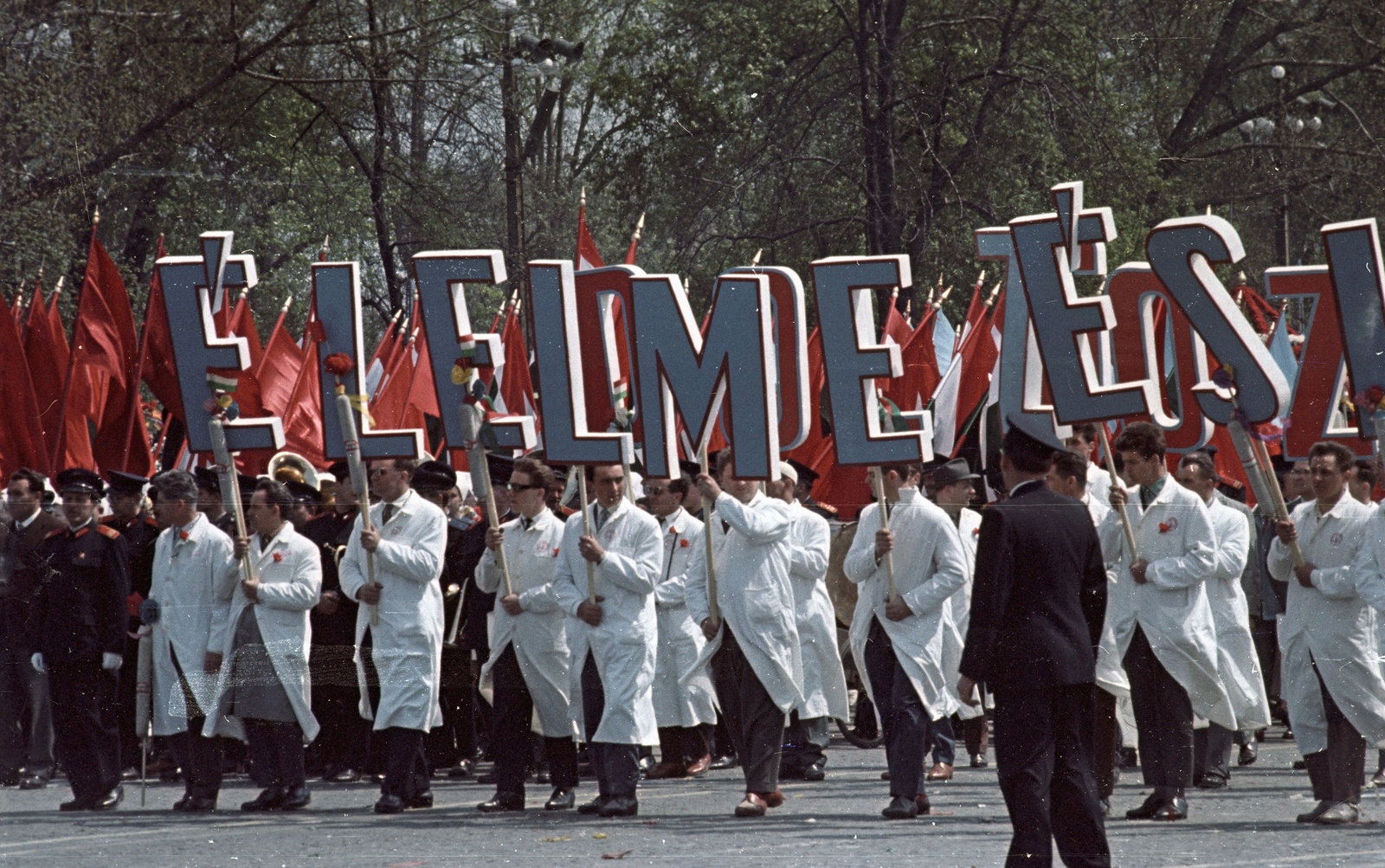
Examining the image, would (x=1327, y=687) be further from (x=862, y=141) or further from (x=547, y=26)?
(x=547, y=26)

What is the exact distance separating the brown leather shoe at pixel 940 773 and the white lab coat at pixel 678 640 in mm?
1303

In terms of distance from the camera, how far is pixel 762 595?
31.9 ft

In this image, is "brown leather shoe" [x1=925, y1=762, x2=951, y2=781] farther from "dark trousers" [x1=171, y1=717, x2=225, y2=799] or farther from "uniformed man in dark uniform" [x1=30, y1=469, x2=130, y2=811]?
"uniformed man in dark uniform" [x1=30, y1=469, x2=130, y2=811]

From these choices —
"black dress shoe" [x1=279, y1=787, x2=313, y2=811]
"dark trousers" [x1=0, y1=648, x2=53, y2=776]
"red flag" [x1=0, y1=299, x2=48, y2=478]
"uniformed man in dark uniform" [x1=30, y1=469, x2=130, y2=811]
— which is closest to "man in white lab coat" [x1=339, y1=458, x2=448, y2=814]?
"black dress shoe" [x1=279, y1=787, x2=313, y2=811]

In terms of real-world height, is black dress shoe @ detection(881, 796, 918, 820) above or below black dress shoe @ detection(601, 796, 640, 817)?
below

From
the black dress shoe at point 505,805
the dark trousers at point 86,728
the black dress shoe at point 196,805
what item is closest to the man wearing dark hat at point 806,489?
the black dress shoe at point 505,805

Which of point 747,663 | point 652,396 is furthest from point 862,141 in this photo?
point 747,663

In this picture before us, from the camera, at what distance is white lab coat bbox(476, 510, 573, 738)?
9984 mm

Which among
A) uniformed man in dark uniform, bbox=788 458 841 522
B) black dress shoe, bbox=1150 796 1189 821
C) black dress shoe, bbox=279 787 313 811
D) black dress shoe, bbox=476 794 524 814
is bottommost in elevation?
black dress shoe, bbox=1150 796 1189 821

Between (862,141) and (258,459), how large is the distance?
995 centimetres

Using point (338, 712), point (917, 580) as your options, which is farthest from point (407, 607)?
point (917, 580)

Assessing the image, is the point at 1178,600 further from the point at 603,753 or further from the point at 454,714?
the point at 454,714

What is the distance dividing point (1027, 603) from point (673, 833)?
100 inches

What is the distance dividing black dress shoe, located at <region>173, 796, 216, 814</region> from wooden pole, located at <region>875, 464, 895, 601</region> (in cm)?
347
